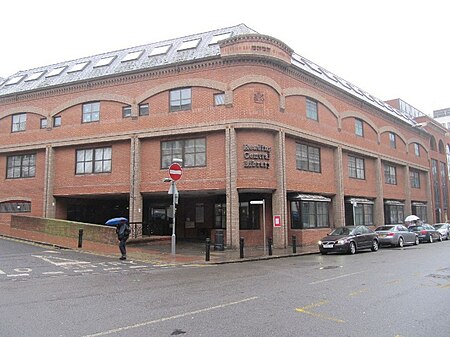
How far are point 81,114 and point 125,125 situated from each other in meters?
3.80

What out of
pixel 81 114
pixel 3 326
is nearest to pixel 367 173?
pixel 81 114

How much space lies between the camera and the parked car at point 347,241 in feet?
62.8

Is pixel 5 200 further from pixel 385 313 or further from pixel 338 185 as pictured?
pixel 385 313

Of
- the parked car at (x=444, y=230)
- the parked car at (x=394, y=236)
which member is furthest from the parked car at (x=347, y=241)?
the parked car at (x=444, y=230)

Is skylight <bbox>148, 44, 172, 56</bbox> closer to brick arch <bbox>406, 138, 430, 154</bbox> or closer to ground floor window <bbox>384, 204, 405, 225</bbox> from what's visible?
ground floor window <bbox>384, 204, 405, 225</bbox>

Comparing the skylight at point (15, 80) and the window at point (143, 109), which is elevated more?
the skylight at point (15, 80)

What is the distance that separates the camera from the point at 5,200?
94.6 ft

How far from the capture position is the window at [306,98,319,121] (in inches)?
1041

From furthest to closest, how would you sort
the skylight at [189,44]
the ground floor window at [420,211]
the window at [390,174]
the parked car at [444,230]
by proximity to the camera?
the ground floor window at [420,211]
the window at [390,174]
the parked car at [444,230]
the skylight at [189,44]

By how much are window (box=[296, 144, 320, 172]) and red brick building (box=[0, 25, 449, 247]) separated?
12cm

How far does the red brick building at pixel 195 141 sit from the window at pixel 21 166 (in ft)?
0.26

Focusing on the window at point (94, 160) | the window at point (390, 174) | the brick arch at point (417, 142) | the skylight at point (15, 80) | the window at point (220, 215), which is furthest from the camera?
the brick arch at point (417, 142)

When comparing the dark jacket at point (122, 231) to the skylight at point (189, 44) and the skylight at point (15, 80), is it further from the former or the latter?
the skylight at point (15, 80)

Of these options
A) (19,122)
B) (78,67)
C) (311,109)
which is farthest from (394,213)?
(19,122)
